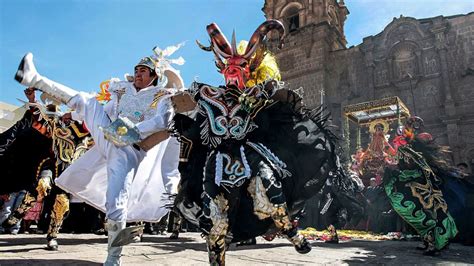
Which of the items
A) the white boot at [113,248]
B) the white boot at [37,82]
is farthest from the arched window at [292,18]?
the white boot at [113,248]

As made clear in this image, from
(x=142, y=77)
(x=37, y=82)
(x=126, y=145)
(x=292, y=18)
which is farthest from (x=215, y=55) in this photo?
(x=292, y=18)

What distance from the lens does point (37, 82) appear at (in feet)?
9.70

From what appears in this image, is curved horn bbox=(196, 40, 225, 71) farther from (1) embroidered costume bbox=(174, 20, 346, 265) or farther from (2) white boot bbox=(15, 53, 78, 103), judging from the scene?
(2) white boot bbox=(15, 53, 78, 103)

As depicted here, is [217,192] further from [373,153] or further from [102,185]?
[373,153]

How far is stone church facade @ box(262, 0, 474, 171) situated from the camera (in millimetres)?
18797

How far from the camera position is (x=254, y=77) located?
135 inches

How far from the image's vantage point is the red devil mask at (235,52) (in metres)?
3.09

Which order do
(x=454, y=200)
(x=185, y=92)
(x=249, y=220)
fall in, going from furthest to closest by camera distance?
1. (x=454, y=200)
2. (x=185, y=92)
3. (x=249, y=220)

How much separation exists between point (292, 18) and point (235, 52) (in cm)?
2434

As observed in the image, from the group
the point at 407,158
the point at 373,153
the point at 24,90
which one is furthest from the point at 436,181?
the point at 373,153

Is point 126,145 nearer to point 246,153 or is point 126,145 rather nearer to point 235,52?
point 246,153

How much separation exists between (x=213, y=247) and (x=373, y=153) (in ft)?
41.2

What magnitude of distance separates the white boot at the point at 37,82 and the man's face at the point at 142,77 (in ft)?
1.96

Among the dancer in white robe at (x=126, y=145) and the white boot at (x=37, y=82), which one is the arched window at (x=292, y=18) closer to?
the dancer in white robe at (x=126, y=145)
